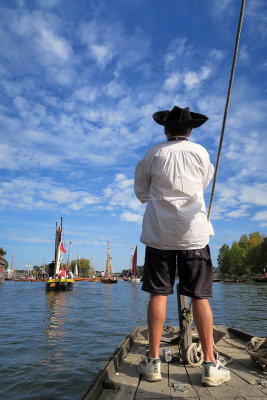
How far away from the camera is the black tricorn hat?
2.63m

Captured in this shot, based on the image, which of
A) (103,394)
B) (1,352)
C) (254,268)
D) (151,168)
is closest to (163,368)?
(103,394)

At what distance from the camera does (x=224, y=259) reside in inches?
3457

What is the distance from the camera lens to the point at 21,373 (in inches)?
196

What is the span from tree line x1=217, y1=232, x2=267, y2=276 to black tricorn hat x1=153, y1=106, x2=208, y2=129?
66.9m

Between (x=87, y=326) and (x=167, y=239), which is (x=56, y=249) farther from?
(x=167, y=239)

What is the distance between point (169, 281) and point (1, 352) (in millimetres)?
5480

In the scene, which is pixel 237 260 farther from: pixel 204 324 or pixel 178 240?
pixel 178 240

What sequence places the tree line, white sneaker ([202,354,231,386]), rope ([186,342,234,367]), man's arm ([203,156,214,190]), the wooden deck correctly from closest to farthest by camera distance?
1. the wooden deck
2. white sneaker ([202,354,231,386])
3. man's arm ([203,156,214,190])
4. rope ([186,342,234,367])
5. the tree line

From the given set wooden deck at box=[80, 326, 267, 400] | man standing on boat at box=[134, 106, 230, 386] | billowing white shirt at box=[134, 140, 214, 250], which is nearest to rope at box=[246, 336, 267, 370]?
A: wooden deck at box=[80, 326, 267, 400]

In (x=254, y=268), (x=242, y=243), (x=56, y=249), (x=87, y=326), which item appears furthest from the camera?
(x=242, y=243)

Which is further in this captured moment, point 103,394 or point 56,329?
point 56,329

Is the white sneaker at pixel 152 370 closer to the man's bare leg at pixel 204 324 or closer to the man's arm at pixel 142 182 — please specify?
the man's bare leg at pixel 204 324

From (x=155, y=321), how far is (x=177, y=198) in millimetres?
1022

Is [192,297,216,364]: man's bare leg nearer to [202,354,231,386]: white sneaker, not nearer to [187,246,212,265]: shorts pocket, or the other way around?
[202,354,231,386]: white sneaker
